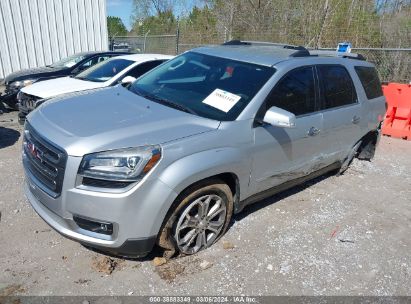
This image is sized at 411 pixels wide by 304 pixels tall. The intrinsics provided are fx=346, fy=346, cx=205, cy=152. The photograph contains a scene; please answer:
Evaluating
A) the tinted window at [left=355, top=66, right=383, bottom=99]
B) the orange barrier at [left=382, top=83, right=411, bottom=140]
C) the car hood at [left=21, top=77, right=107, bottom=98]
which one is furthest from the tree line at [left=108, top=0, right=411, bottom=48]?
the car hood at [left=21, top=77, right=107, bottom=98]

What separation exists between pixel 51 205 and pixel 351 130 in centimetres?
377

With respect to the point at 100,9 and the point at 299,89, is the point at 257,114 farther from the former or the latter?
the point at 100,9

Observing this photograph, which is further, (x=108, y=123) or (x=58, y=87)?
(x=58, y=87)

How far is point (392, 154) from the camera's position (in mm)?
6750

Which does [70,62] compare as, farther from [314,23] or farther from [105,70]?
[314,23]

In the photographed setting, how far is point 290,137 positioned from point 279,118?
1.72ft

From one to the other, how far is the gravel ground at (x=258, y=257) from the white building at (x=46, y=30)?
955 centimetres

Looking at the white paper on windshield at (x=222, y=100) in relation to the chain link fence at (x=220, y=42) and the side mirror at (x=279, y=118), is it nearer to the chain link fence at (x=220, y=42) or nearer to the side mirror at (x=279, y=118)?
the side mirror at (x=279, y=118)

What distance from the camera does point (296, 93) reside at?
145 inches

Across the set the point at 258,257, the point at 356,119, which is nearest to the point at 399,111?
the point at 356,119

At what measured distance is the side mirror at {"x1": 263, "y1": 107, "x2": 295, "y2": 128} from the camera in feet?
10.2

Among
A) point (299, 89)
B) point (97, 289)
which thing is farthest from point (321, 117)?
point (97, 289)

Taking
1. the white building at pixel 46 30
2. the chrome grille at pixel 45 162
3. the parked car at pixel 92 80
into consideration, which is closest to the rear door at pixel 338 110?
the chrome grille at pixel 45 162

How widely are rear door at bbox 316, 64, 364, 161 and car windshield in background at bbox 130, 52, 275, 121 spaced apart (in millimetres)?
986
